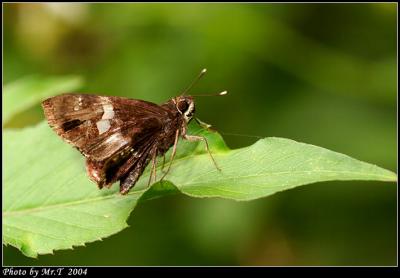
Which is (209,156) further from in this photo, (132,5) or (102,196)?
(132,5)

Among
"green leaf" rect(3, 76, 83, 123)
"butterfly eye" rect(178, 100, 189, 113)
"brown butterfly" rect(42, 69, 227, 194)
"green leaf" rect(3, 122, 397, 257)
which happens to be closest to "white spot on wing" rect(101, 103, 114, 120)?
"brown butterfly" rect(42, 69, 227, 194)

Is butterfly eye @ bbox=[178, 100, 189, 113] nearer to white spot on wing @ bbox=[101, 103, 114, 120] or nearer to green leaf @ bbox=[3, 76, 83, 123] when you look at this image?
white spot on wing @ bbox=[101, 103, 114, 120]

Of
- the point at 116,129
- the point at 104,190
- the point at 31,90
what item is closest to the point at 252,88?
the point at 31,90

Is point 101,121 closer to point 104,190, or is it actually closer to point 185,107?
point 104,190

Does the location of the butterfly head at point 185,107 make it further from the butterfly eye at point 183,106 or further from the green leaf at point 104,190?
the green leaf at point 104,190

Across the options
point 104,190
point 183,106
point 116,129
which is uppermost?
point 183,106

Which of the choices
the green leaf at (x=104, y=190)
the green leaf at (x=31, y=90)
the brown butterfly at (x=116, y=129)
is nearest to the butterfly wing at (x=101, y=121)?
the brown butterfly at (x=116, y=129)
